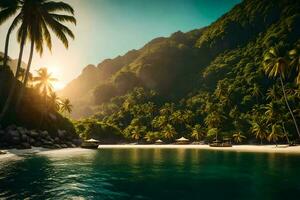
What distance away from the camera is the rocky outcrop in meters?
49.8

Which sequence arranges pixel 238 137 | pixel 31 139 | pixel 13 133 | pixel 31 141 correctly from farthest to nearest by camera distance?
pixel 238 137 → pixel 31 139 → pixel 31 141 → pixel 13 133

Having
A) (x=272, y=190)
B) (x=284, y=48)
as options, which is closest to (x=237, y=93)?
(x=284, y=48)

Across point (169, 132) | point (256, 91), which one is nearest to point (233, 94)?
point (256, 91)

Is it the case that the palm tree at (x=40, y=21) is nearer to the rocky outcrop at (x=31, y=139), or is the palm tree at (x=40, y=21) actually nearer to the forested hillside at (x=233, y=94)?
the rocky outcrop at (x=31, y=139)

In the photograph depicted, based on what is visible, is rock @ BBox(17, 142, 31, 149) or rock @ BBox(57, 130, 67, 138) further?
rock @ BBox(57, 130, 67, 138)

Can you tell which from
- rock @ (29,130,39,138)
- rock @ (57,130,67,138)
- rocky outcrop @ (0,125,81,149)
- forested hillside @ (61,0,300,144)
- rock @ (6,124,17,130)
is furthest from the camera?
forested hillside @ (61,0,300,144)

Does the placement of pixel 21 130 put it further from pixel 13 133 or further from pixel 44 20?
pixel 44 20

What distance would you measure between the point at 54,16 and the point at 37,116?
1161 inches

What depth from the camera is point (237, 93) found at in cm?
12606

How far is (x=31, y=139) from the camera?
182 ft

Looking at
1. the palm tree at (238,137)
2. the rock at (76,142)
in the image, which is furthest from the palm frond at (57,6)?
the palm tree at (238,137)

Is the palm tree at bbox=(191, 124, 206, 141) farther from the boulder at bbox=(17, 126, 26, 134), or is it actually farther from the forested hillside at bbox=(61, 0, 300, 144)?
the boulder at bbox=(17, 126, 26, 134)

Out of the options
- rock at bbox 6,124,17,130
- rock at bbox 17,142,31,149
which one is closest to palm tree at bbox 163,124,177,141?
rock at bbox 17,142,31,149

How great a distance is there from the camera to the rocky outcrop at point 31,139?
164 feet
